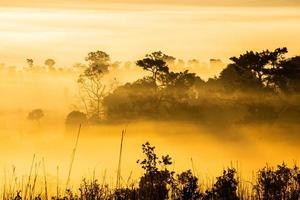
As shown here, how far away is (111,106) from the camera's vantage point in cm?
7556

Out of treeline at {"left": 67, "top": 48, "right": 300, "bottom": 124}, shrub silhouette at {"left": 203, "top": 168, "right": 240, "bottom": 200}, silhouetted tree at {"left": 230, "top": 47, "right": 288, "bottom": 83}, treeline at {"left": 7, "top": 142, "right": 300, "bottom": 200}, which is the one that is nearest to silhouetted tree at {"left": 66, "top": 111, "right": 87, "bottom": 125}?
treeline at {"left": 67, "top": 48, "right": 300, "bottom": 124}

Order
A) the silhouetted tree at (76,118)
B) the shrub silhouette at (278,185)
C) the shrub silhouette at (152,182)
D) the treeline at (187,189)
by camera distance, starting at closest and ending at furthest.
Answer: the shrub silhouette at (152,182), the treeline at (187,189), the shrub silhouette at (278,185), the silhouetted tree at (76,118)

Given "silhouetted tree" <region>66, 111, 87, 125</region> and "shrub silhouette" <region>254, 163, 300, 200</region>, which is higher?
"silhouetted tree" <region>66, 111, 87, 125</region>

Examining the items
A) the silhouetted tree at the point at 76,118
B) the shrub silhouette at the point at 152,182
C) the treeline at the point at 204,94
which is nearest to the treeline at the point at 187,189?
the shrub silhouette at the point at 152,182

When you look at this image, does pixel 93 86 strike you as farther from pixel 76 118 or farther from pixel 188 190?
pixel 188 190

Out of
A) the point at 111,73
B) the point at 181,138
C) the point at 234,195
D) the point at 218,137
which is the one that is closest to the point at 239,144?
the point at 218,137

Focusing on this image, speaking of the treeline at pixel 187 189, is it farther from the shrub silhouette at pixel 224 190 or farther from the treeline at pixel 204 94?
the treeline at pixel 204 94

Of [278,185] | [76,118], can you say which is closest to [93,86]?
[76,118]

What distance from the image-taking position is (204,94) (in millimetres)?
76688

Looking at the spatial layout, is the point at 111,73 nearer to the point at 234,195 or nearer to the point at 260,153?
the point at 260,153

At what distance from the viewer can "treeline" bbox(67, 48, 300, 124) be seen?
2677 inches

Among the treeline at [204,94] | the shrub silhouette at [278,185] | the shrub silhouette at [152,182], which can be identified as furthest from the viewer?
the treeline at [204,94]

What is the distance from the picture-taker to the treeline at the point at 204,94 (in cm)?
6800

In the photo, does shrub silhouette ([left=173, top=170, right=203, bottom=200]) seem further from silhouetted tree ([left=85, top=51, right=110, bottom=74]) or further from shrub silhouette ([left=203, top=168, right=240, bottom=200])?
silhouetted tree ([left=85, top=51, right=110, bottom=74])
